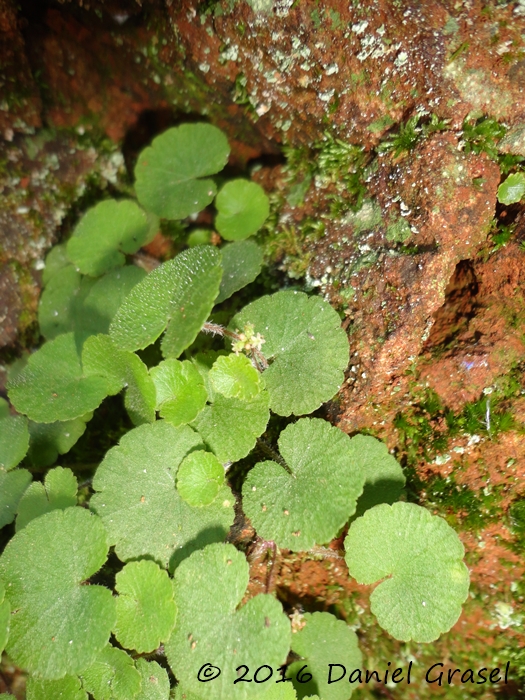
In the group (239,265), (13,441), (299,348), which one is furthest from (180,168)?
(13,441)

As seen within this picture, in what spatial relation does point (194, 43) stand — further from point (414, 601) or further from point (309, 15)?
point (414, 601)

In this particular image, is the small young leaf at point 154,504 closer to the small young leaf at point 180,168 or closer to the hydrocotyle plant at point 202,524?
the hydrocotyle plant at point 202,524

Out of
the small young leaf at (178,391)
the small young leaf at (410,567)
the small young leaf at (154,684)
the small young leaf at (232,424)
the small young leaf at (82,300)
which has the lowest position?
the small young leaf at (154,684)

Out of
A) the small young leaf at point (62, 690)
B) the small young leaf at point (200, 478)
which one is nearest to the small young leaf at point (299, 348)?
the small young leaf at point (200, 478)

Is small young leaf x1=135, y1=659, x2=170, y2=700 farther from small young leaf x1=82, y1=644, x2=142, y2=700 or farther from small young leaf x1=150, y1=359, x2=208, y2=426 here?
small young leaf x1=150, y1=359, x2=208, y2=426

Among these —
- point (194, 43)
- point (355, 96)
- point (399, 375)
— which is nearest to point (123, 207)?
point (194, 43)

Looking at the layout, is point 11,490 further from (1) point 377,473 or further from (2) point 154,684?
(1) point 377,473
